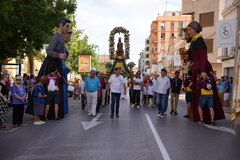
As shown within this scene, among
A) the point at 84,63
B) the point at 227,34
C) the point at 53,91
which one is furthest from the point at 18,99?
the point at 84,63

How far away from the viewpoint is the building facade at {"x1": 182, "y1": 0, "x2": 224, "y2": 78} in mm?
39906

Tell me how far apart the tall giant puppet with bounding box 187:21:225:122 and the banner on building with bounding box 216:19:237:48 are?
17.6ft

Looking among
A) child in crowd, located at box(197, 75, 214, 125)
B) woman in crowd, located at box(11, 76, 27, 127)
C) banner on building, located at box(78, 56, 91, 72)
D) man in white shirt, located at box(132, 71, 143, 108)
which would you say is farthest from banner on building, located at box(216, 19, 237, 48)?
banner on building, located at box(78, 56, 91, 72)

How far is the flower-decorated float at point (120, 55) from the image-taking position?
27911 millimetres

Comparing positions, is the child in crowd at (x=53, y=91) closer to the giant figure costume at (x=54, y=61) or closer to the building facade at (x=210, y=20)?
the giant figure costume at (x=54, y=61)

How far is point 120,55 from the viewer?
2900 cm

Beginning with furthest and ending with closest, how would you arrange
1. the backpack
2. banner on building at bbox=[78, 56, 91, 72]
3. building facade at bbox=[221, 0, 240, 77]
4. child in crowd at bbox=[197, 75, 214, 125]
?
banner on building at bbox=[78, 56, 91, 72] → building facade at bbox=[221, 0, 240, 77] → the backpack → child in crowd at bbox=[197, 75, 214, 125]

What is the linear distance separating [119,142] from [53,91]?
194 inches

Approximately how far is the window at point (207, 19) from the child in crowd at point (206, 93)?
31.7 meters

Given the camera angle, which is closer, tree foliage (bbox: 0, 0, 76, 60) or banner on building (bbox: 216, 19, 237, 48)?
banner on building (bbox: 216, 19, 237, 48)

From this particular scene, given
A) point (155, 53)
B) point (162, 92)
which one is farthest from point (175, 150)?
point (155, 53)

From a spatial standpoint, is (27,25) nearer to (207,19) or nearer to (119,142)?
(119,142)

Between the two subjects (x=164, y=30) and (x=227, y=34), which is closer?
(x=227, y=34)

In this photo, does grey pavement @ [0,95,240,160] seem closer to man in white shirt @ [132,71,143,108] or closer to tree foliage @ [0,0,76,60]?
man in white shirt @ [132,71,143,108]
